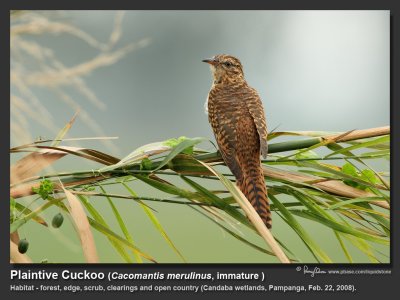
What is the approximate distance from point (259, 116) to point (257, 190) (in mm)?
482

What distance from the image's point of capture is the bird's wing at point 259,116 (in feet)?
6.13

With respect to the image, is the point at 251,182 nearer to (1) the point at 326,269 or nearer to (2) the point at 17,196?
(1) the point at 326,269

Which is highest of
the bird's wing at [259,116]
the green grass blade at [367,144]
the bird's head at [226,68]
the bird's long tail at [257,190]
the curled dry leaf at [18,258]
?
the bird's head at [226,68]

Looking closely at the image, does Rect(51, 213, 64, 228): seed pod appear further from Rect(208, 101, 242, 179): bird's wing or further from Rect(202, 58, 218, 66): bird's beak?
Rect(202, 58, 218, 66): bird's beak

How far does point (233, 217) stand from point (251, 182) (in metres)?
0.23

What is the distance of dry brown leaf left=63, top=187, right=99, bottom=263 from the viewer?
1448 mm

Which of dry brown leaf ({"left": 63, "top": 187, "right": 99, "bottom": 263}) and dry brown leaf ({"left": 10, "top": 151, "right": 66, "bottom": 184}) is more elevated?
dry brown leaf ({"left": 10, "top": 151, "right": 66, "bottom": 184})

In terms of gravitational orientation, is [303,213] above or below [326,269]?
above

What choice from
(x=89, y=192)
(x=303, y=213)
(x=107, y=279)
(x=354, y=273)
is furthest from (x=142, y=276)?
(x=354, y=273)

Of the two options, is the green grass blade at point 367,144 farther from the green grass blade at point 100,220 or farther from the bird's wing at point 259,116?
the green grass blade at point 100,220

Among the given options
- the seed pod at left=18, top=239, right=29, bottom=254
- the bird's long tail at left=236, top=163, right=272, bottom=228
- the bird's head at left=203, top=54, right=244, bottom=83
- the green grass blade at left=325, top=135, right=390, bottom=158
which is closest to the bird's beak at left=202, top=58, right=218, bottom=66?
the bird's head at left=203, top=54, right=244, bottom=83

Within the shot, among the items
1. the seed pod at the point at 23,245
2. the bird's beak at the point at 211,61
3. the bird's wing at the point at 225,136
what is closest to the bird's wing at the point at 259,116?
the bird's wing at the point at 225,136

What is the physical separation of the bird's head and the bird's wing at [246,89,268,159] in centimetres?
33

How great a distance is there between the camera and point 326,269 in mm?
2164
